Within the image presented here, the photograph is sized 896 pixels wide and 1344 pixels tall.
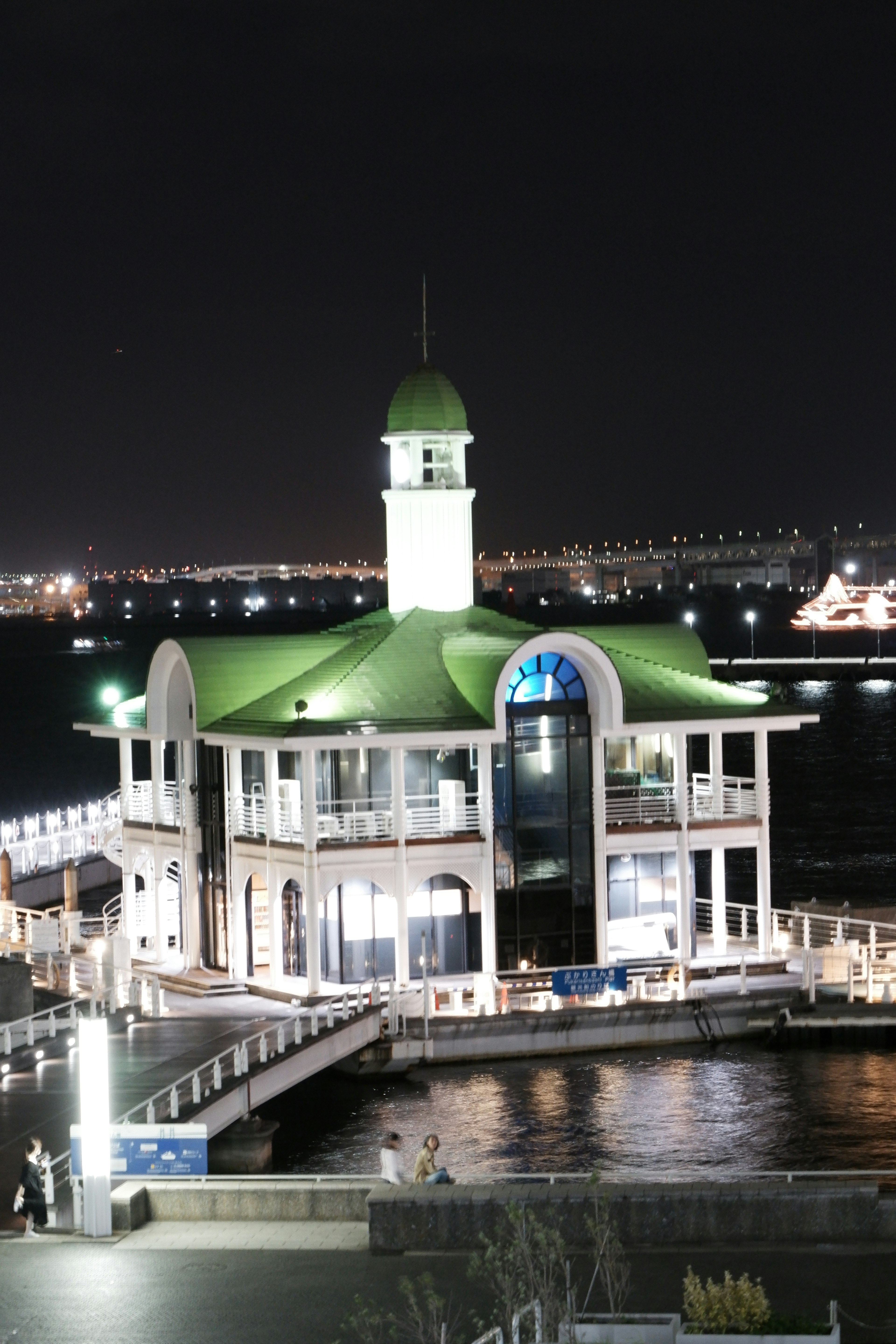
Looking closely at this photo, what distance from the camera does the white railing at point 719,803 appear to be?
43250 mm

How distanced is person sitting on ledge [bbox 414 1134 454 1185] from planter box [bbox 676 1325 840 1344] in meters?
6.55

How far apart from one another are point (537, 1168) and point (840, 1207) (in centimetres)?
1148

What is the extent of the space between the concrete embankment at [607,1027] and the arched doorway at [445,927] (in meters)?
2.38

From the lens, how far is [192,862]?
141ft

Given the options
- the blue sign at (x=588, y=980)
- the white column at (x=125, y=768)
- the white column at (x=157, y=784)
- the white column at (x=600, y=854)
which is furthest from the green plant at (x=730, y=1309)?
the white column at (x=125, y=768)

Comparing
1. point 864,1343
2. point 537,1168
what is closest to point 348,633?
point 537,1168

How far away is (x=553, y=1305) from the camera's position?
16984mm

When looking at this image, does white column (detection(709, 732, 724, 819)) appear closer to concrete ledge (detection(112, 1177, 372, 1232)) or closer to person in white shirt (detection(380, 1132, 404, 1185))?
person in white shirt (detection(380, 1132, 404, 1185))

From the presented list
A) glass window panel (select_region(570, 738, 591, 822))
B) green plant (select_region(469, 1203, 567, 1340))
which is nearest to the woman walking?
green plant (select_region(469, 1203, 567, 1340))

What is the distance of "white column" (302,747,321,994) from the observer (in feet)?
129

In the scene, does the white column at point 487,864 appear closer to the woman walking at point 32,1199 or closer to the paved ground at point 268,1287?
the woman walking at point 32,1199

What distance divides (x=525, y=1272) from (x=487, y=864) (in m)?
22.8

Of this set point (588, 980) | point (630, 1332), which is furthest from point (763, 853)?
point (630, 1332)

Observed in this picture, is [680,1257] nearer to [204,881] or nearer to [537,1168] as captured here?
[537,1168]
